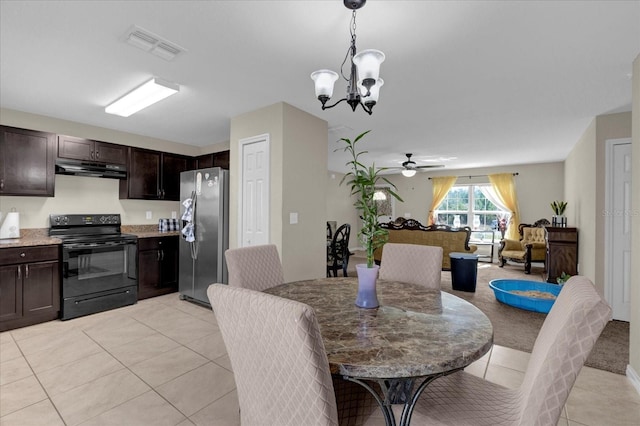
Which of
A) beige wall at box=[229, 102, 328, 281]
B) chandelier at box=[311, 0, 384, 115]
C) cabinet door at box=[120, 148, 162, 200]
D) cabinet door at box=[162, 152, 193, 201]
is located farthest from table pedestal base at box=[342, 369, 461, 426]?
cabinet door at box=[162, 152, 193, 201]

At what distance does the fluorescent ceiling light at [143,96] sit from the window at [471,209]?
23.9 ft

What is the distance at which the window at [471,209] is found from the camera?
7582mm

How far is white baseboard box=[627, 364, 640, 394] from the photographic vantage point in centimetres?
209

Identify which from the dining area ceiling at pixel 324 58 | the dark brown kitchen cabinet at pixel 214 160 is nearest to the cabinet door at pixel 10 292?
the dining area ceiling at pixel 324 58

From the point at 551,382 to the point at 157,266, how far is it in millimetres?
4488

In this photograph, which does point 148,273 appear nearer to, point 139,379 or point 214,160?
point 214,160

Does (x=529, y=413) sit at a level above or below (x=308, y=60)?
below

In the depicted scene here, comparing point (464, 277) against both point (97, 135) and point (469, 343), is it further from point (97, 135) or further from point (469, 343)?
point (97, 135)

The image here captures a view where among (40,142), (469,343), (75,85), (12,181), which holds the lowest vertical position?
(469,343)

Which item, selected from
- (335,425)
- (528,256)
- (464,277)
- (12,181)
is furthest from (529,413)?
(528,256)

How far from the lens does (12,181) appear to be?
10.8 ft

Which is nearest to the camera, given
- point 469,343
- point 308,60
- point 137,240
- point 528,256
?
point 469,343

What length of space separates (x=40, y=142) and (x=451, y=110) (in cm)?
483

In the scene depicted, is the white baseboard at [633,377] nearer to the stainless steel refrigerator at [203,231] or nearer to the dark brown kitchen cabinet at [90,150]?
the stainless steel refrigerator at [203,231]
